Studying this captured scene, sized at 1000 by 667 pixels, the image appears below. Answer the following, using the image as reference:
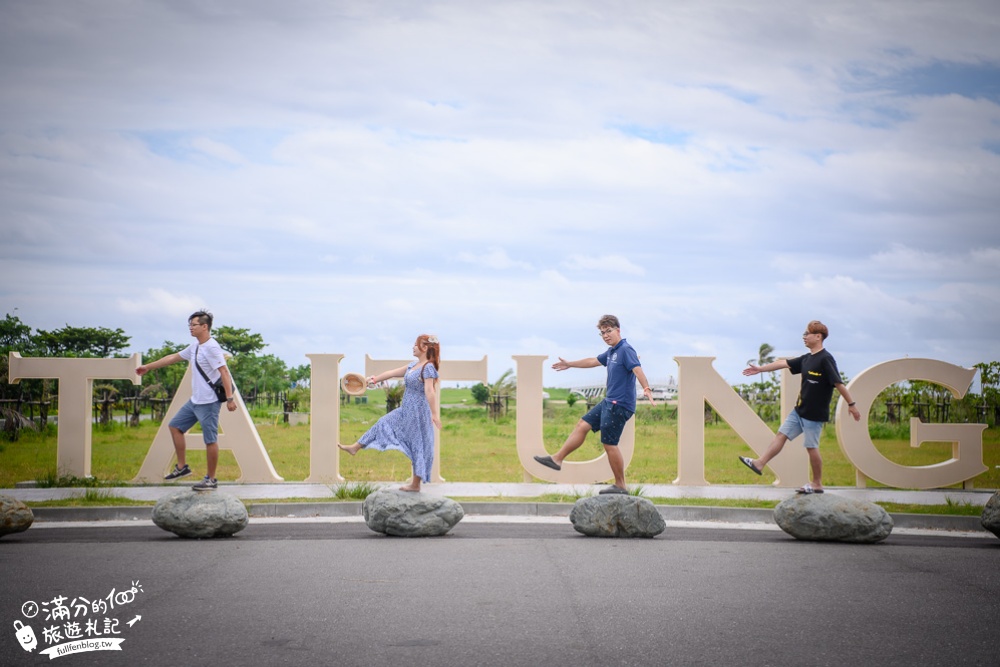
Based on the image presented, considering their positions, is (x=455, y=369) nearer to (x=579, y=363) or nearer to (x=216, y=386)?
(x=579, y=363)

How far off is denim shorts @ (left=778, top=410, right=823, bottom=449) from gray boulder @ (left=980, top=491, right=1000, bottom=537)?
6.69 feet

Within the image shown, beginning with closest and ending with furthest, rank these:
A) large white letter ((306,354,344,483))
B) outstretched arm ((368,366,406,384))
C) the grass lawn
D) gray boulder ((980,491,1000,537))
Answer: gray boulder ((980,491,1000,537)) < outstretched arm ((368,366,406,384)) < large white letter ((306,354,344,483)) < the grass lawn

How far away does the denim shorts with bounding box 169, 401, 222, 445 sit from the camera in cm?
1260

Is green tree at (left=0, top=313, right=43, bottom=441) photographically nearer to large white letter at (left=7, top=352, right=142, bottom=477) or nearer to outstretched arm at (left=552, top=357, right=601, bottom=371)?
large white letter at (left=7, top=352, right=142, bottom=477)

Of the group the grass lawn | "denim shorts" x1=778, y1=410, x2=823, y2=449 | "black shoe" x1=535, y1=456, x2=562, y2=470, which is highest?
"denim shorts" x1=778, y1=410, x2=823, y2=449

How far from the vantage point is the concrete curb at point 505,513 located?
13.2m

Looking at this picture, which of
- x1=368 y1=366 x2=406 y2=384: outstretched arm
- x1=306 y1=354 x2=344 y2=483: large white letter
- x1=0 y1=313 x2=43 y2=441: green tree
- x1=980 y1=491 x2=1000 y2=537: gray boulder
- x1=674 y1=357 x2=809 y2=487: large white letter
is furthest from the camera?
x1=0 y1=313 x2=43 y2=441: green tree

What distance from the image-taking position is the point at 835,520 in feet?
37.4

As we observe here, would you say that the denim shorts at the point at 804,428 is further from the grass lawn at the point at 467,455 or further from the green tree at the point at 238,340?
the green tree at the point at 238,340

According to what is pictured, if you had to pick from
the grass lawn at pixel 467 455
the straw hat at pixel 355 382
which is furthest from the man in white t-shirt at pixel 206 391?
the grass lawn at pixel 467 455

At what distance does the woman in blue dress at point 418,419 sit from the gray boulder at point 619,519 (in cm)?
190

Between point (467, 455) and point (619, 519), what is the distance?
46.2 feet

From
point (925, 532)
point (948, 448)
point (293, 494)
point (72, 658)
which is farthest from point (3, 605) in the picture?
point (948, 448)

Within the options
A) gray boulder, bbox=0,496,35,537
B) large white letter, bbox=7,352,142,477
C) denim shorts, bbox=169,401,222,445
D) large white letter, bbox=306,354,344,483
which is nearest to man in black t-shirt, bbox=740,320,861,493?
denim shorts, bbox=169,401,222,445
